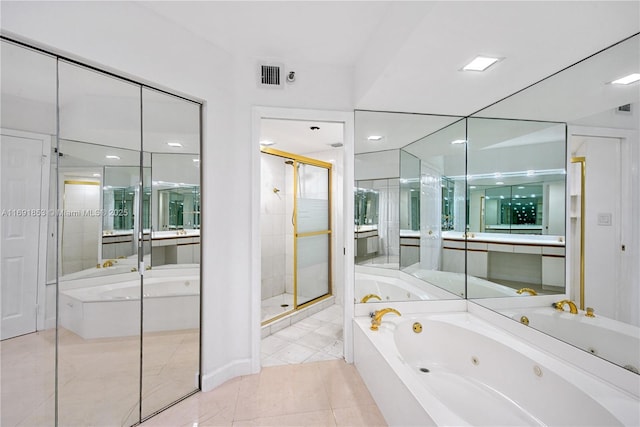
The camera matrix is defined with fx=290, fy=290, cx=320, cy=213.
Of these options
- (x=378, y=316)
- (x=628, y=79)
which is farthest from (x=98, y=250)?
(x=628, y=79)

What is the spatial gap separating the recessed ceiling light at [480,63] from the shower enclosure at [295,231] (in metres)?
2.48

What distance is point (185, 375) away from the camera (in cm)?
206

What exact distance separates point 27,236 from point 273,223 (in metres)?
2.95

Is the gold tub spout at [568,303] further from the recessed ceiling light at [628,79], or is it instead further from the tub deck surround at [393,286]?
the recessed ceiling light at [628,79]

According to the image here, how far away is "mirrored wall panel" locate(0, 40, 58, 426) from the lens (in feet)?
4.33

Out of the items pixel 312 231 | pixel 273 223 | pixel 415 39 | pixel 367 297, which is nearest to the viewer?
pixel 415 39

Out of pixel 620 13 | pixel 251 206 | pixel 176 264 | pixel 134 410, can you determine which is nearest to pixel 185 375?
pixel 134 410

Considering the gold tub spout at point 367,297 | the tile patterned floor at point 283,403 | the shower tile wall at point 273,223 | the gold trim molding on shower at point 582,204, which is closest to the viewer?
the gold trim molding on shower at point 582,204

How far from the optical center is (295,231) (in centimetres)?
384

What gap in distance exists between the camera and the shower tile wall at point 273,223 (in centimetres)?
413

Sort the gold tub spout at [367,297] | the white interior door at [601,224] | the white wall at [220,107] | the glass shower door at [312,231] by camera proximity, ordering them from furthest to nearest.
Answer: the glass shower door at [312,231]
the gold tub spout at [367,297]
the white wall at [220,107]
the white interior door at [601,224]

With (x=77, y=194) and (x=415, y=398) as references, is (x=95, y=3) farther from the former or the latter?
(x=415, y=398)

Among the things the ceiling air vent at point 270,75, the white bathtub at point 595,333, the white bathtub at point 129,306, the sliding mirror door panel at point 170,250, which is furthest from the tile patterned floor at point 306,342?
the ceiling air vent at point 270,75

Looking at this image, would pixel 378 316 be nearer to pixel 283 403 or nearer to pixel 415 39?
pixel 283 403
